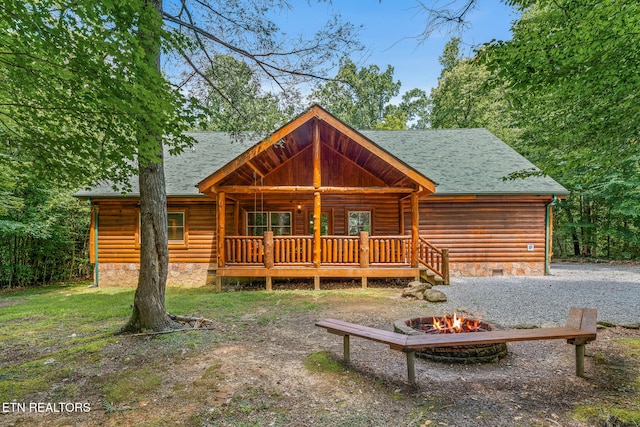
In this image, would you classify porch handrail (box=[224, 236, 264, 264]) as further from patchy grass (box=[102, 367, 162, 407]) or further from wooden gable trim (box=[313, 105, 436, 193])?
patchy grass (box=[102, 367, 162, 407])

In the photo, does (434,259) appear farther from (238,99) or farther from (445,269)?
(238,99)

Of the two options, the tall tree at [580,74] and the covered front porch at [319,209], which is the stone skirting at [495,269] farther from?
the tall tree at [580,74]

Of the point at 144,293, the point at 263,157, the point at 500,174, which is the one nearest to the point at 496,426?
the point at 144,293

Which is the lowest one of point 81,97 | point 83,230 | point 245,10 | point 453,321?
point 453,321

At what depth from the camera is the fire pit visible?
3.85 metres

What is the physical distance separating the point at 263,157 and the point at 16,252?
10.2 meters

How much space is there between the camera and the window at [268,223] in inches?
424

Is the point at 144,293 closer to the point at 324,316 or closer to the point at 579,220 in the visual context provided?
the point at 324,316

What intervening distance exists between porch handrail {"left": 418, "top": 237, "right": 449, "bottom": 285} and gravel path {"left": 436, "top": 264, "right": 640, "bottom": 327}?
441 millimetres

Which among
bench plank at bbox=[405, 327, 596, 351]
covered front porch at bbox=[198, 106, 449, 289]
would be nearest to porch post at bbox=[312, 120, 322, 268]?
covered front porch at bbox=[198, 106, 449, 289]

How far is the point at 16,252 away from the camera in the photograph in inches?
450

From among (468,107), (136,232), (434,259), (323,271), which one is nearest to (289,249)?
(323,271)

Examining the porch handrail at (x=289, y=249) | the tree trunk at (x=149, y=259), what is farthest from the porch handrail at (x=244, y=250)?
the tree trunk at (x=149, y=259)

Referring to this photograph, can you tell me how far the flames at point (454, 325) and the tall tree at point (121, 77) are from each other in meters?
4.15
